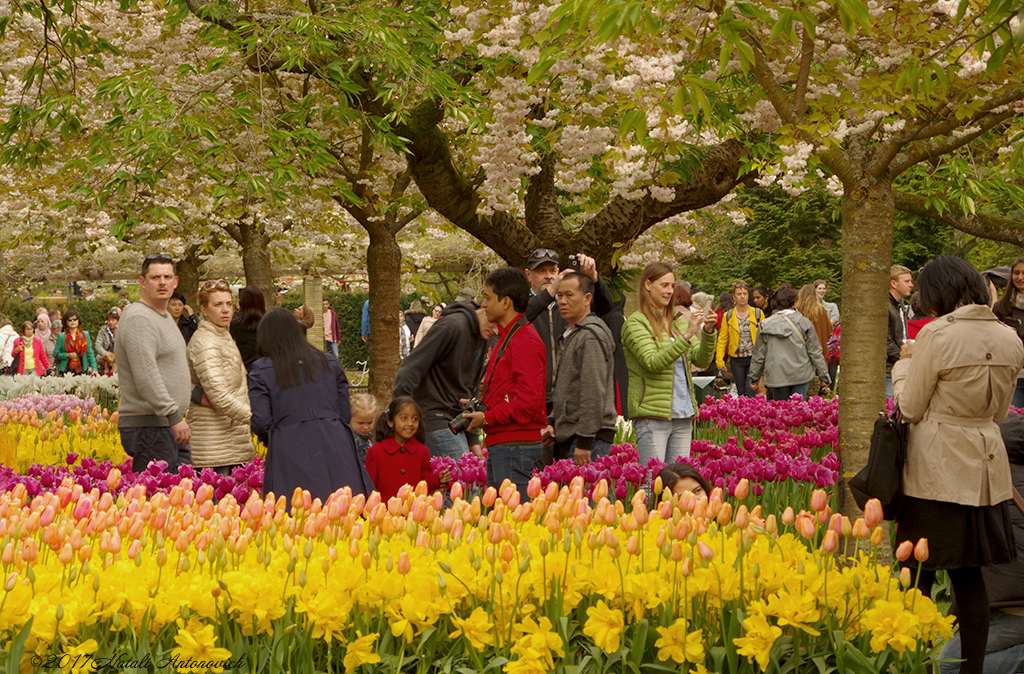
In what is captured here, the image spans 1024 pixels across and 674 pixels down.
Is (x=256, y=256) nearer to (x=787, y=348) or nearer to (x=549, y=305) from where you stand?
(x=787, y=348)

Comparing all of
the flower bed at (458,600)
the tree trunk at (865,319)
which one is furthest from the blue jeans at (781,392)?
the flower bed at (458,600)

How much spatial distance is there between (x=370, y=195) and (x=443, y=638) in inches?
382

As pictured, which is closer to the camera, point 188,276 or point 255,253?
point 255,253

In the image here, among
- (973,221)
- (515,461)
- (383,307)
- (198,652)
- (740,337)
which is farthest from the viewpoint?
(740,337)

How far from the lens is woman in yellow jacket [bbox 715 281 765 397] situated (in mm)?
12391

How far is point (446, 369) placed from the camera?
6.07 metres

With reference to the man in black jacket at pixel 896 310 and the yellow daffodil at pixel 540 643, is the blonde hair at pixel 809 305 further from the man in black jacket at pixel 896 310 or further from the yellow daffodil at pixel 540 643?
the yellow daffodil at pixel 540 643

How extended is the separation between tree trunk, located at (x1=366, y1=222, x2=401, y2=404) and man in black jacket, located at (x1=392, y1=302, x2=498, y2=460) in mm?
5960

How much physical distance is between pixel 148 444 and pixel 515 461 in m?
2.29

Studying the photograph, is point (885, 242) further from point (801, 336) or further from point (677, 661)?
point (801, 336)

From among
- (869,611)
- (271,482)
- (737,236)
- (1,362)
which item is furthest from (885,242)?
(737,236)

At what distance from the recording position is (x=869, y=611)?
2943 mm

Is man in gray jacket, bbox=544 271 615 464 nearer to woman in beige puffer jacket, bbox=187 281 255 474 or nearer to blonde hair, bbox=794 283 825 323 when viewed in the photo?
woman in beige puffer jacket, bbox=187 281 255 474

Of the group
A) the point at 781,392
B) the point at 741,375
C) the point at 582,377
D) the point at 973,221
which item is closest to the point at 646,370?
the point at 582,377
